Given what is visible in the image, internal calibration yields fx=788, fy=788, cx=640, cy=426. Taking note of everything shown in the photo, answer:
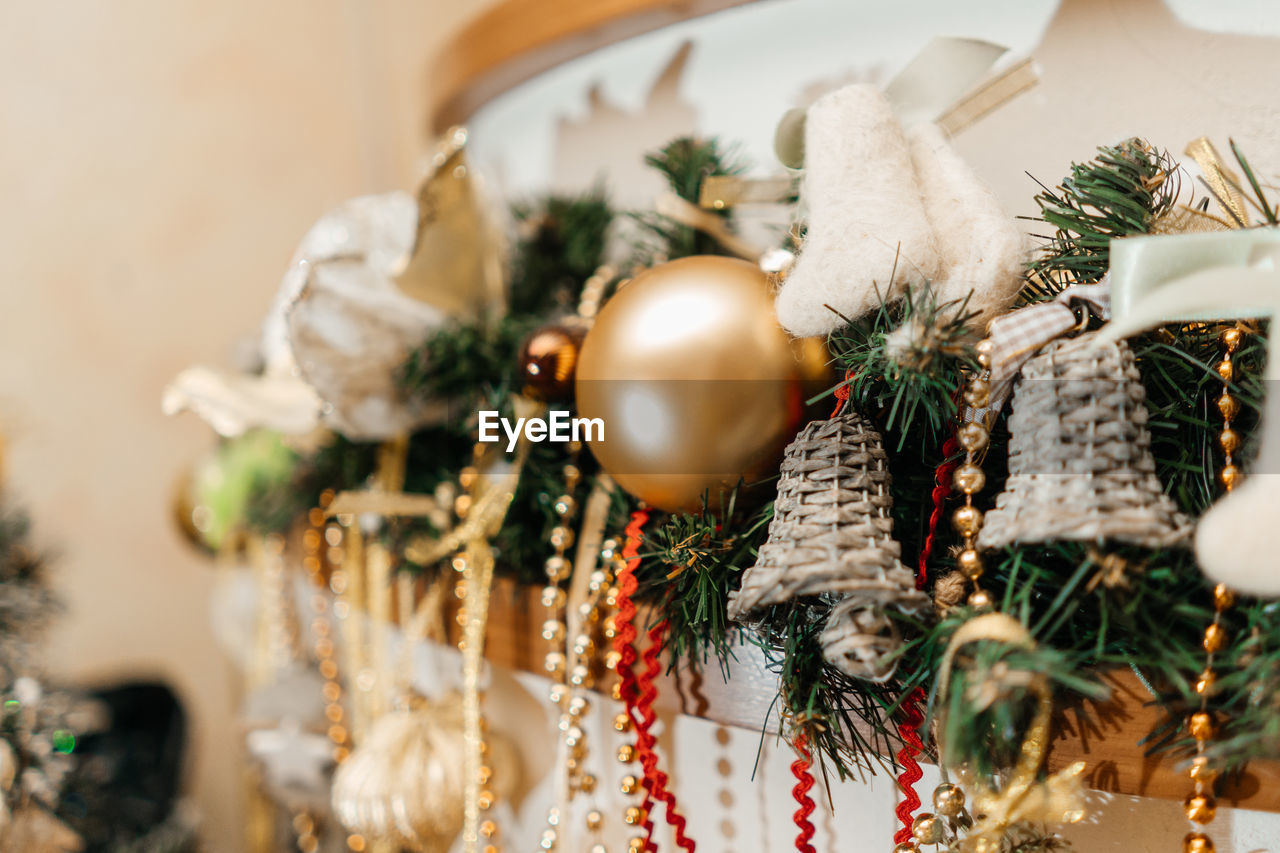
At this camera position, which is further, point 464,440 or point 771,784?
point 464,440

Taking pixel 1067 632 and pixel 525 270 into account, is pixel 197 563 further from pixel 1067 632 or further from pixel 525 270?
pixel 1067 632

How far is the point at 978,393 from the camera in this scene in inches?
11.9

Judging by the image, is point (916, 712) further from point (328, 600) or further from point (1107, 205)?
point (328, 600)

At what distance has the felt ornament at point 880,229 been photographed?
0.32 metres

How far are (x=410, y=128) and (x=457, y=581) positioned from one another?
854mm

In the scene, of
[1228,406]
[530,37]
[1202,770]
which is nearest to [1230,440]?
[1228,406]

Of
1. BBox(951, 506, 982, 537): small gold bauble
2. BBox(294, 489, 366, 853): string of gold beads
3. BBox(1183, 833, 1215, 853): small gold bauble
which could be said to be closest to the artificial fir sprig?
BBox(951, 506, 982, 537): small gold bauble

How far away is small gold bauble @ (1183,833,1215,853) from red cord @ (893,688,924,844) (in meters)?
0.09

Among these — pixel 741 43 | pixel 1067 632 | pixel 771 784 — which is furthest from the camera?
pixel 741 43

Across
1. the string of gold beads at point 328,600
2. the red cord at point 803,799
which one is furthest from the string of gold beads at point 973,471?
the string of gold beads at point 328,600

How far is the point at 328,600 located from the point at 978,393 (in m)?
0.58

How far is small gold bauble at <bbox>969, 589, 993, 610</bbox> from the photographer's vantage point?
28 centimetres

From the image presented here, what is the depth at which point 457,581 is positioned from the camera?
537 mm

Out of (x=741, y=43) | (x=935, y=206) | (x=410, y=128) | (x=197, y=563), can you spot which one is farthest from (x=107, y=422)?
(x=935, y=206)
